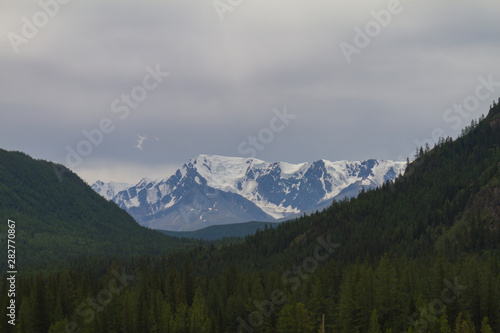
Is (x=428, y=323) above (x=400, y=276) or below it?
below

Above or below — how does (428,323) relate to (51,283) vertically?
below

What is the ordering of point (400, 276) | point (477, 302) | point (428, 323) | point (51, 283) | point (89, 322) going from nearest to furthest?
point (428, 323), point (477, 302), point (89, 322), point (400, 276), point (51, 283)

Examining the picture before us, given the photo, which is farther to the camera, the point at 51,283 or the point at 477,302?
the point at 51,283

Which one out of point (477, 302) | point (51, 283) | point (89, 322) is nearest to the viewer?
point (477, 302)

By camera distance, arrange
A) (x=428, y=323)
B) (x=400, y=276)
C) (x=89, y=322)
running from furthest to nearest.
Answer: (x=400, y=276) < (x=89, y=322) < (x=428, y=323)

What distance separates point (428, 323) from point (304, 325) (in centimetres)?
2411

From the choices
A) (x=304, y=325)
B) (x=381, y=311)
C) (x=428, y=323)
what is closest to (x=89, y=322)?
(x=304, y=325)

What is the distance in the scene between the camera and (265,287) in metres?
169

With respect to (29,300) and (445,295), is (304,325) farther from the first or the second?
(29,300)

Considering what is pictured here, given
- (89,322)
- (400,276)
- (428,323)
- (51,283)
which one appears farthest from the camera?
(51,283)

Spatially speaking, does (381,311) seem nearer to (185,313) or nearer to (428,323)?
(428,323)

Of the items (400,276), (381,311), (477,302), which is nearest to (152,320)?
(381,311)

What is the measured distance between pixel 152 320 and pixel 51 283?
1580 inches

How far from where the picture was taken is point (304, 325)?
120m
